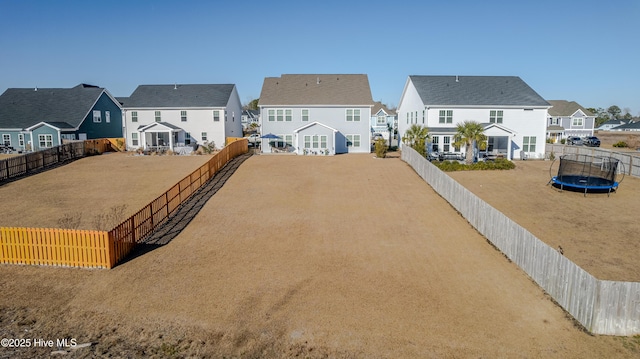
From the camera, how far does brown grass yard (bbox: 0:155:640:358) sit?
10125 millimetres

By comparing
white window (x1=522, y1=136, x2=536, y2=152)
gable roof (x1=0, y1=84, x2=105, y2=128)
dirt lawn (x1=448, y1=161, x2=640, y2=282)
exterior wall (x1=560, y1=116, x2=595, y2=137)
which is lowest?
dirt lawn (x1=448, y1=161, x2=640, y2=282)

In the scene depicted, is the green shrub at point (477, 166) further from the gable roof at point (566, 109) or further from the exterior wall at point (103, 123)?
the gable roof at point (566, 109)

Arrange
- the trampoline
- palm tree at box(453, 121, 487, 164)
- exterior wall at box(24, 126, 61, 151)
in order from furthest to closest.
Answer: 1. exterior wall at box(24, 126, 61, 151)
2. palm tree at box(453, 121, 487, 164)
3. the trampoline

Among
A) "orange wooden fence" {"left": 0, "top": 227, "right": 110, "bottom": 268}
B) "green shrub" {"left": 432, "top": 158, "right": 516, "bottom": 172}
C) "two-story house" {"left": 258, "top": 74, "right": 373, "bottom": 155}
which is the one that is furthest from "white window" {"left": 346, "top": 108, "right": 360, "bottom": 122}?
"orange wooden fence" {"left": 0, "top": 227, "right": 110, "bottom": 268}

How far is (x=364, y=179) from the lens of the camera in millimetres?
30438

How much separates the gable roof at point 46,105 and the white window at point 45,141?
2.27 meters

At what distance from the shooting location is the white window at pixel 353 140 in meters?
44.7

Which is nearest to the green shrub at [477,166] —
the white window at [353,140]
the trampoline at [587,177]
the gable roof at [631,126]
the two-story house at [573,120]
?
the trampoline at [587,177]

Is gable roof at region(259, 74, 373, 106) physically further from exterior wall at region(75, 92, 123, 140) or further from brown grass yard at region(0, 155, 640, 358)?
brown grass yard at region(0, 155, 640, 358)

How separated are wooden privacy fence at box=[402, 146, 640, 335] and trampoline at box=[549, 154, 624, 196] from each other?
40.8 ft

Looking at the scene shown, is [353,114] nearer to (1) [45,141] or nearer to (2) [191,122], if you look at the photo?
(2) [191,122]

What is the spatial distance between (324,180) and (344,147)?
49.2 feet

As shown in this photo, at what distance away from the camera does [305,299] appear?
1247cm

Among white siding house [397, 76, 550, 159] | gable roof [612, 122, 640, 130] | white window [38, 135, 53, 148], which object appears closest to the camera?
white siding house [397, 76, 550, 159]
